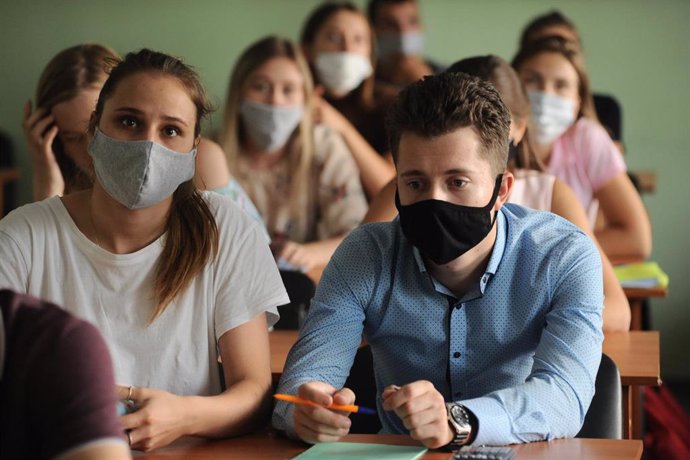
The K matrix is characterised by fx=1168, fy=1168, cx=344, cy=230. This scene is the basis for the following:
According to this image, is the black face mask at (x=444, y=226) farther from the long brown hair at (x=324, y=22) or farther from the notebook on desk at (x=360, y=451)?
the long brown hair at (x=324, y=22)

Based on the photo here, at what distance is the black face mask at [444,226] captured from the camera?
80.2 inches

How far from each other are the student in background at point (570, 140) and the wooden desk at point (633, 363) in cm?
136

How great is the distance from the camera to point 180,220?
219cm

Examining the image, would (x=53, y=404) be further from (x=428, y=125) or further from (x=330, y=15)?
(x=330, y=15)

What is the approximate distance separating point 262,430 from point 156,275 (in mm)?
342

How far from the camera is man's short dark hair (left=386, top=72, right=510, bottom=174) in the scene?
2.05 m

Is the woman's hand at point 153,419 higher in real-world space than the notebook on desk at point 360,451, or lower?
higher

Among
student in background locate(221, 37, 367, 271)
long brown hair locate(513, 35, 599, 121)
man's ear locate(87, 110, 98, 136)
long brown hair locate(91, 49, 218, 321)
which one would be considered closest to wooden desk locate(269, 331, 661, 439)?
long brown hair locate(91, 49, 218, 321)

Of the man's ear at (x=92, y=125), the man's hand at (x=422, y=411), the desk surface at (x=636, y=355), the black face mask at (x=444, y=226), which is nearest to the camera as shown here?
the man's hand at (x=422, y=411)

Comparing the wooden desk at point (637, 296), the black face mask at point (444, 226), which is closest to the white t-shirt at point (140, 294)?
the black face mask at point (444, 226)

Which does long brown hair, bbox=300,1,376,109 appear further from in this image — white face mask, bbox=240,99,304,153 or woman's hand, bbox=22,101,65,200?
woman's hand, bbox=22,101,65,200

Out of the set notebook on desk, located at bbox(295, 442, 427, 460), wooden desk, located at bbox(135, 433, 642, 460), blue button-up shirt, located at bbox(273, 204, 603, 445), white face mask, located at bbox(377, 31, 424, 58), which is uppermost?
white face mask, located at bbox(377, 31, 424, 58)

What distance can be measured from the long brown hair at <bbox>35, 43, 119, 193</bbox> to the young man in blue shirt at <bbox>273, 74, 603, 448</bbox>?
0.97 meters

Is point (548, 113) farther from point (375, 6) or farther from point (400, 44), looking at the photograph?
point (375, 6)
